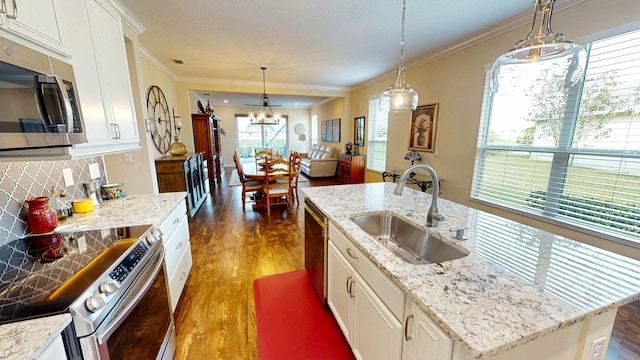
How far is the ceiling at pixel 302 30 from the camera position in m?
2.43

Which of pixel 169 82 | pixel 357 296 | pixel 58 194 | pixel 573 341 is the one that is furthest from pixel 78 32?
pixel 169 82

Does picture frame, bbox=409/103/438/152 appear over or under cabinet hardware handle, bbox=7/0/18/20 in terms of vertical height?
under

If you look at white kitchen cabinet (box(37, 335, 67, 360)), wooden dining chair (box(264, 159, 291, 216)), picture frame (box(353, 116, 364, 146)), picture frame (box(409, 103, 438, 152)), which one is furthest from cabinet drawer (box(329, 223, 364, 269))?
picture frame (box(353, 116, 364, 146))

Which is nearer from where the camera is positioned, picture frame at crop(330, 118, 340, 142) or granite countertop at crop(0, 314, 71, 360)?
granite countertop at crop(0, 314, 71, 360)

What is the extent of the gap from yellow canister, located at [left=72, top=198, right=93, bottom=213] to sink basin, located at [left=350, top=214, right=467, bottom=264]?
76.2 inches

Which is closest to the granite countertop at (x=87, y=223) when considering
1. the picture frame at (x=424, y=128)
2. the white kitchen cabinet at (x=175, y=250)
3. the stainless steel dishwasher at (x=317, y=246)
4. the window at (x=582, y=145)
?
the white kitchen cabinet at (x=175, y=250)

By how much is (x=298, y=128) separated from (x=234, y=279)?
889 cm

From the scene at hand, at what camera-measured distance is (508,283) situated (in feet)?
2.99

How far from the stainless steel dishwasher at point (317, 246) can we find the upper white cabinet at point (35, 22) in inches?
69.9

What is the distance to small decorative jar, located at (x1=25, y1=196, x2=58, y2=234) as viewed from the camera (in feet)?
4.45

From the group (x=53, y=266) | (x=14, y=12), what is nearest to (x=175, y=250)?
(x=53, y=266)

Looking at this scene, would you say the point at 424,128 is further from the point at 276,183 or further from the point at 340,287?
the point at 340,287

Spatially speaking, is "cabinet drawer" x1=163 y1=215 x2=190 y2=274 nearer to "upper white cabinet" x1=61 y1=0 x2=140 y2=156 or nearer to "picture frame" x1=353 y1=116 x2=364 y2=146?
"upper white cabinet" x1=61 y1=0 x2=140 y2=156

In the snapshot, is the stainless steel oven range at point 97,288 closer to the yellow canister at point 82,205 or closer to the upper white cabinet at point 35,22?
the yellow canister at point 82,205
